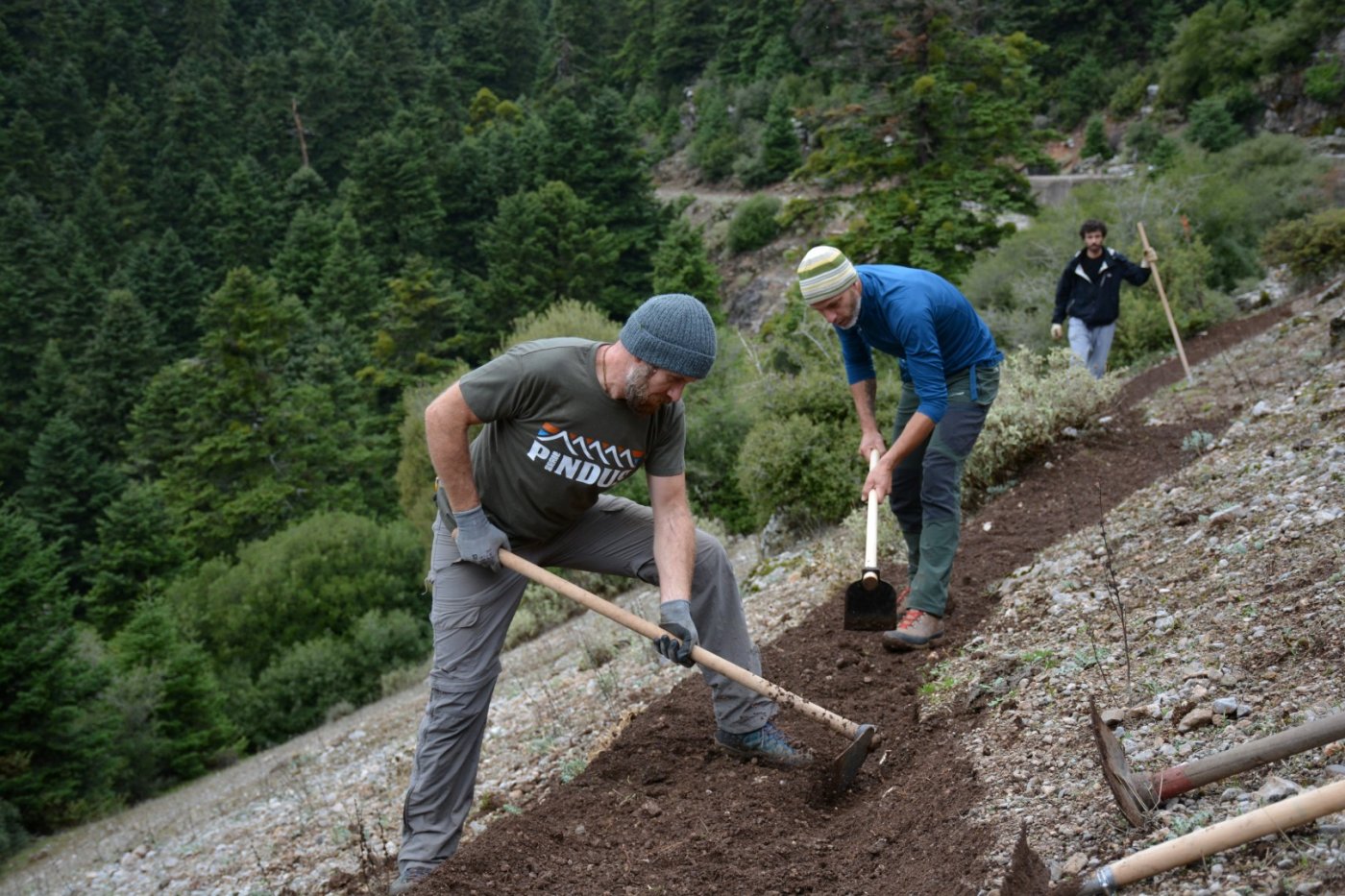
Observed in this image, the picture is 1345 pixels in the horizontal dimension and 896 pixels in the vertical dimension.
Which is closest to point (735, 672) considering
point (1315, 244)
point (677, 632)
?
point (677, 632)

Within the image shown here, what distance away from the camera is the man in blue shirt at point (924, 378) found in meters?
5.15

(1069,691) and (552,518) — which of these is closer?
(1069,691)

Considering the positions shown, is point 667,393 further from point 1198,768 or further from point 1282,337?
point 1282,337

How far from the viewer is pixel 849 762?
14.0ft

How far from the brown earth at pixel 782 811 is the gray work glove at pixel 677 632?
2.07 ft

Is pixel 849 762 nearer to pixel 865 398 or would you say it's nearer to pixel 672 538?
pixel 672 538

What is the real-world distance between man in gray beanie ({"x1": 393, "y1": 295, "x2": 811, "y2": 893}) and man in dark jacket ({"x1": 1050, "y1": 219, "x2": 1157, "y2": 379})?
6.75 m

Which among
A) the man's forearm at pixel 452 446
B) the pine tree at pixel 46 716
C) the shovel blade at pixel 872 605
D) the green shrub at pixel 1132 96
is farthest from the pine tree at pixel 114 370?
the man's forearm at pixel 452 446

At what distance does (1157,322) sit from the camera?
16.0m

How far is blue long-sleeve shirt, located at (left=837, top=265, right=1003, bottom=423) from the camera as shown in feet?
16.9

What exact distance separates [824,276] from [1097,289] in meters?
6.29

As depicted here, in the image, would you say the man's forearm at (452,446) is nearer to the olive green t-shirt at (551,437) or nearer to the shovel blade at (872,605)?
Result: the olive green t-shirt at (551,437)

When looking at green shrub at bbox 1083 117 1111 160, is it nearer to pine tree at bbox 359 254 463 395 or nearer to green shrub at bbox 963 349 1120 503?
pine tree at bbox 359 254 463 395

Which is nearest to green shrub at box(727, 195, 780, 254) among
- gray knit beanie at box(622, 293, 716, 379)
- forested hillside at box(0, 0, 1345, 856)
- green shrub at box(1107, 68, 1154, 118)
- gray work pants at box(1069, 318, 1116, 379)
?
forested hillside at box(0, 0, 1345, 856)
